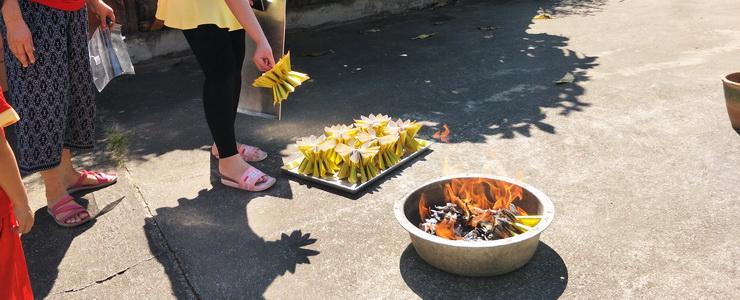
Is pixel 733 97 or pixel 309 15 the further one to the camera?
pixel 309 15

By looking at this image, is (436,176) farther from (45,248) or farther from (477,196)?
(45,248)

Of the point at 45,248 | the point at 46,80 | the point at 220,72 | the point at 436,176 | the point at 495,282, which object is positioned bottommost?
the point at 495,282

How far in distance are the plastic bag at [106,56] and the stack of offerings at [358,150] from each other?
122 cm

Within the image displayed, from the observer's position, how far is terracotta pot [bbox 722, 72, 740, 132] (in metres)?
4.27

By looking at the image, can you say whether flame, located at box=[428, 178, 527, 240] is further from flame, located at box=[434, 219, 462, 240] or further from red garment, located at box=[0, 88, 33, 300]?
red garment, located at box=[0, 88, 33, 300]

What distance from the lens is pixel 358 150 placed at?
148 inches

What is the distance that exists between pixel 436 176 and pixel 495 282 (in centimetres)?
122

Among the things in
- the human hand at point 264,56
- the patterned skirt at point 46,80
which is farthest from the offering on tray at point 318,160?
the patterned skirt at point 46,80

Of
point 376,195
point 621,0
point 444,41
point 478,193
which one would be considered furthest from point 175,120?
Answer: point 621,0

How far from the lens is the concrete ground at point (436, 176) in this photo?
2.81 metres

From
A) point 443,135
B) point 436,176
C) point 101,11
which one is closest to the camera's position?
point 101,11

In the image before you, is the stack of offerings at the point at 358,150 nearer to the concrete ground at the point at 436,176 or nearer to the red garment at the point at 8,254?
the concrete ground at the point at 436,176

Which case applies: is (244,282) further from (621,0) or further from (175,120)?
(621,0)

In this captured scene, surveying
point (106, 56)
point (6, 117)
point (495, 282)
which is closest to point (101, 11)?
point (106, 56)
